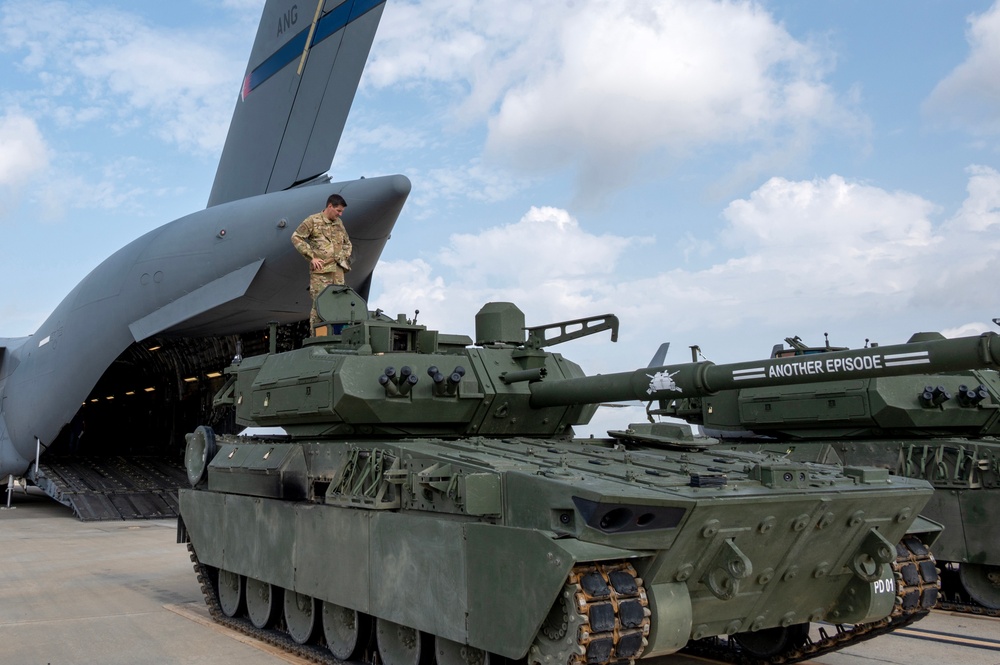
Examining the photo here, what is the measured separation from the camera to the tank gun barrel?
563 cm

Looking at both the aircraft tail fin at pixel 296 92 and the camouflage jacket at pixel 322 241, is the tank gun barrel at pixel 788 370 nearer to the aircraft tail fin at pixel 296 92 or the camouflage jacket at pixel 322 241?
the camouflage jacket at pixel 322 241

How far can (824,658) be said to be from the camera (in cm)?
847

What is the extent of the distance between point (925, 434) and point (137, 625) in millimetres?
9924

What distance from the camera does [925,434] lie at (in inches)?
488

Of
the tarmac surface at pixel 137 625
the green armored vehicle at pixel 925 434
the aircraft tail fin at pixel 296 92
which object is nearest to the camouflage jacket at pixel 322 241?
the tarmac surface at pixel 137 625

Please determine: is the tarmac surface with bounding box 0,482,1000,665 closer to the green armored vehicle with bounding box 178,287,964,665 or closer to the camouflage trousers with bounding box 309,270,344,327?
the green armored vehicle with bounding box 178,287,964,665

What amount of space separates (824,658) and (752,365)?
11.2 feet

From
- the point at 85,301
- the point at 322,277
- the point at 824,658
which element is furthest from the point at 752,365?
the point at 85,301

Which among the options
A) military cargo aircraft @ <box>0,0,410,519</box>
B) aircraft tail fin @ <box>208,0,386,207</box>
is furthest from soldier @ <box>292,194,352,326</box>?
aircraft tail fin @ <box>208,0,386,207</box>

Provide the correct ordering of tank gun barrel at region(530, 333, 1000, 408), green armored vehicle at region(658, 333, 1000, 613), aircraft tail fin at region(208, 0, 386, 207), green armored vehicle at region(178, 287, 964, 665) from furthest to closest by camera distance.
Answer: aircraft tail fin at region(208, 0, 386, 207)
green armored vehicle at region(658, 333, 1000, 613)
green armored vehicle at region(178, 287, 964, 665)
tank gun barrel at region(530, 333, 1000, 408)

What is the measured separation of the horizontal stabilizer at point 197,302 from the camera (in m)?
20.9

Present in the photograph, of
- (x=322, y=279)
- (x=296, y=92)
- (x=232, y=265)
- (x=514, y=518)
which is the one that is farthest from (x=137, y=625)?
(x=296, y=92)

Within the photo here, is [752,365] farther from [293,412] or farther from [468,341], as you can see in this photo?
[293,412]

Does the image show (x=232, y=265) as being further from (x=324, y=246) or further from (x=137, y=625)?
(x=137, y=625)
